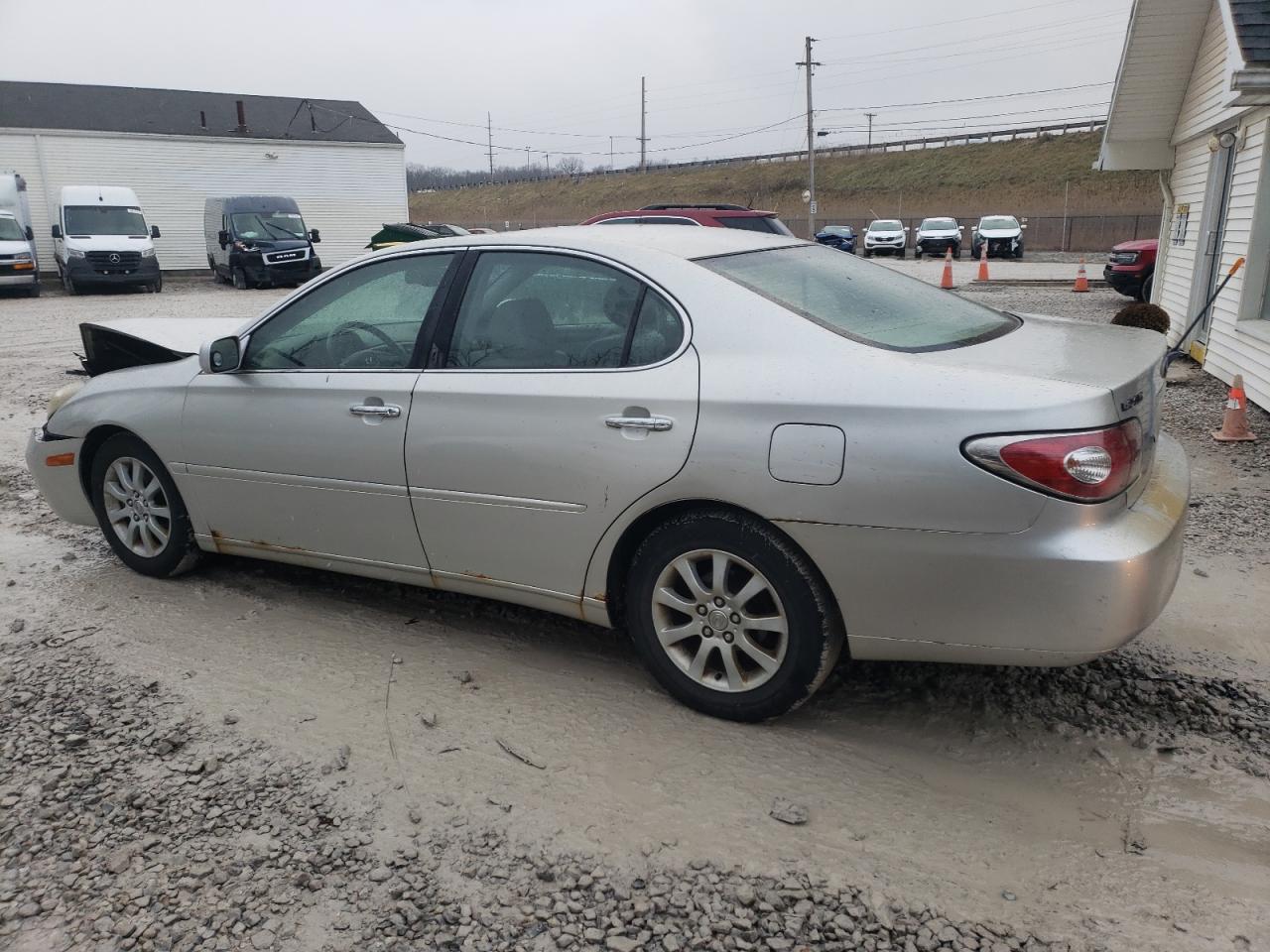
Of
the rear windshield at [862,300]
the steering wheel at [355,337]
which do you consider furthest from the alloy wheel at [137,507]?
the rear windshield at [862,300]

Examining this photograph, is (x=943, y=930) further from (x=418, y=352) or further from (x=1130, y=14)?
(x=1130, y=14)

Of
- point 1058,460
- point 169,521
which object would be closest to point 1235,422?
point 1058,460

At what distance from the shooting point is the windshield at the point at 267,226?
26203 millimetres

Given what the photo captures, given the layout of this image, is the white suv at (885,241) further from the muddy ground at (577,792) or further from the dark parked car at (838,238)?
the muddy ground at (577,792)

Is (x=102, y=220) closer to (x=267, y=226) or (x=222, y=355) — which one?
(x=267, y=226)

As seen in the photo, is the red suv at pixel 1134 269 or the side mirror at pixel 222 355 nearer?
the side mirror at pixel 222 355

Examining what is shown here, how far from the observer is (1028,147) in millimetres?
71562

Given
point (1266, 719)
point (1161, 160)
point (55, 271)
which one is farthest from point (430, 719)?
point (55, 271)

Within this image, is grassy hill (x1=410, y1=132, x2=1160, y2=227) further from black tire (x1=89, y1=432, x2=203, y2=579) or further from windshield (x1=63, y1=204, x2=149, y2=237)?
black tire (x1=89, y1=432, x2=203, y2=579)

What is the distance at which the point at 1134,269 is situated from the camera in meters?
18.2

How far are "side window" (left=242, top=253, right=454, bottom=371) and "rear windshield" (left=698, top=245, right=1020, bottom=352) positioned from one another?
1.20 m

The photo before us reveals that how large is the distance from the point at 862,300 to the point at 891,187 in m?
75.5

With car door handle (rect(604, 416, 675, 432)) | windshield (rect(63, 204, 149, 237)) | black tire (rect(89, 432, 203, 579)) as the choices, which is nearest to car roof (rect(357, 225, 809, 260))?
car door handle (rect(604, 416, 675, 432))

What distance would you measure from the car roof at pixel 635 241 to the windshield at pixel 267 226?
2430cm
